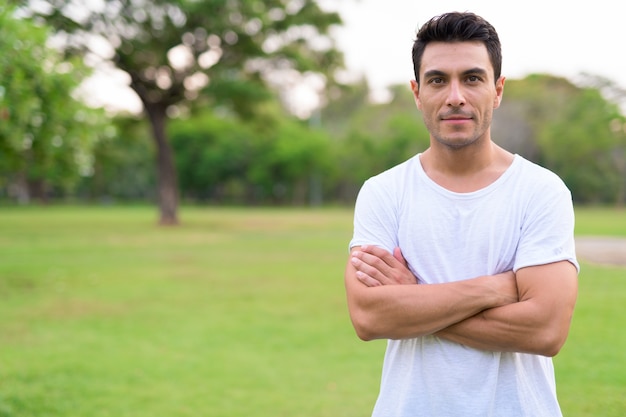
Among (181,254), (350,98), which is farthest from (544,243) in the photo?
(350,98)

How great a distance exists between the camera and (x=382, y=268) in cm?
198

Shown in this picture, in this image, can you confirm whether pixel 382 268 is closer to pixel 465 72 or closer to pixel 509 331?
pixel 509 331

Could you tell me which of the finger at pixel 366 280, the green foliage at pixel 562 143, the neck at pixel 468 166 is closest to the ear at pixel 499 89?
the neck at pixel 468 166

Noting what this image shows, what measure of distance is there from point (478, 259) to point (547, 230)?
22 centimetres

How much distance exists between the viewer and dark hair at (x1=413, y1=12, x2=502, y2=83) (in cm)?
189

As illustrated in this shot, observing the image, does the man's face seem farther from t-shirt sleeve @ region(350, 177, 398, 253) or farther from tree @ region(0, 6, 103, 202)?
tree @ region(0, 6, 103, 202)

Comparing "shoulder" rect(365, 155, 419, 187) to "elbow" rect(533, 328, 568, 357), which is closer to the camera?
"elbow" rect(533, 328, 568, 357)

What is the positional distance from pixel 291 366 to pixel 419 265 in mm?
4466

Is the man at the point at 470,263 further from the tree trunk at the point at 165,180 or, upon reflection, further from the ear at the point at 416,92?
the tree trunk at the point at 165,180

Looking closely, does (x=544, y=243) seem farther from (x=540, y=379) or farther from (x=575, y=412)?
(x=575, y=412)

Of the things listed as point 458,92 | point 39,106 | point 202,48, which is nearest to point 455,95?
point 458,92

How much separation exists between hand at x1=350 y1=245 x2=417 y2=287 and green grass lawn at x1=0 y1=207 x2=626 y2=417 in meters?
3.11

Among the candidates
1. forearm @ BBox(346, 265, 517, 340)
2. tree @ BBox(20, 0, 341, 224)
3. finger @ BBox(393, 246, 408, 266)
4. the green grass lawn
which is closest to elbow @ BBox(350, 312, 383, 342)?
forearm @ BBox(346, 265, 517, 340)

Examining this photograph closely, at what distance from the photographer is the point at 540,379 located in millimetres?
1854
